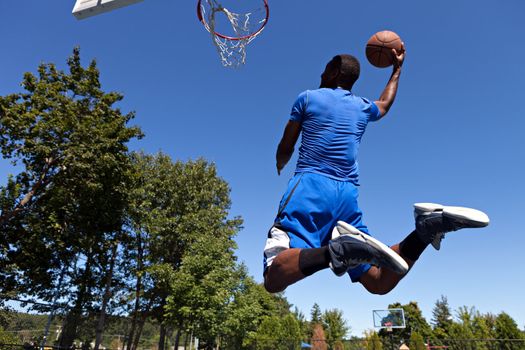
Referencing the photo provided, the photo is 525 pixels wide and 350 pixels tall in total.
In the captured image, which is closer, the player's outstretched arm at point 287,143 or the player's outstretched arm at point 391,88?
the player's outstretched arm at point 287,143

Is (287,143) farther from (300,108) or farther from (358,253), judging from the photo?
(358,253)

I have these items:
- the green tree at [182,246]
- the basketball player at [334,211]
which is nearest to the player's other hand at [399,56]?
the basketball player at [334,211]

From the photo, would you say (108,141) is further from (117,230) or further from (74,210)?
(117,230)

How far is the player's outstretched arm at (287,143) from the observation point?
8.93 feet

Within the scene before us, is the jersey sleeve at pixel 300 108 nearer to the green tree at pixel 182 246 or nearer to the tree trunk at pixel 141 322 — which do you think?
the green tree at pixel 182 246

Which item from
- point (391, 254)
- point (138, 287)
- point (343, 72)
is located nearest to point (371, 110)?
point (343, 72)

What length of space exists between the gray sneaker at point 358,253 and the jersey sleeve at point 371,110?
1.29m

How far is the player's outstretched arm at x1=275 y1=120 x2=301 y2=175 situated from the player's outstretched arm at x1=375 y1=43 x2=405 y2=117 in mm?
837

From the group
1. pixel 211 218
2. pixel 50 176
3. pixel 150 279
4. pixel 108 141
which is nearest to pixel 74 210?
pixel 50 176

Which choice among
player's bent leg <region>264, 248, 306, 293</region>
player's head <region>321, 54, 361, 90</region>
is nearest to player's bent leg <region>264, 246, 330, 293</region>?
player's bent leg <region>264, 248, 306, 293</region>

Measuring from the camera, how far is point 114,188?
21609mm

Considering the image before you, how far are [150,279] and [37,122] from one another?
1269 cm

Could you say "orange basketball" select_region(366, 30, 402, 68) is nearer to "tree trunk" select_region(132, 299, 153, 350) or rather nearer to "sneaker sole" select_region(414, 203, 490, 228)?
"sneaker sole" select_region(414, 203, 490, 228)

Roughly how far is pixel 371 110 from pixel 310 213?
116 centimetres
